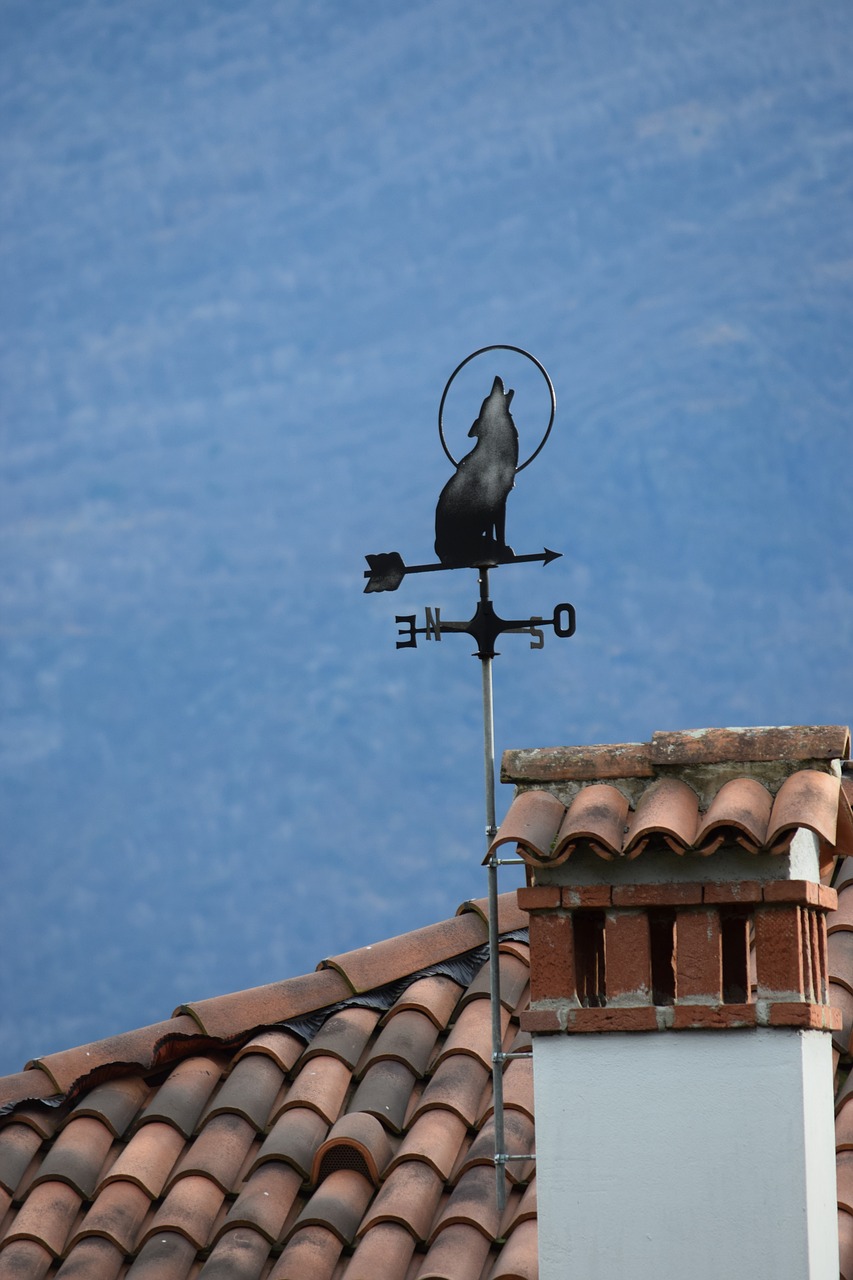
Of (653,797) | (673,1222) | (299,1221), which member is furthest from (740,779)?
(299,1221)

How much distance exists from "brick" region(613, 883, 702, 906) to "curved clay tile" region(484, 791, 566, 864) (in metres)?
0.17

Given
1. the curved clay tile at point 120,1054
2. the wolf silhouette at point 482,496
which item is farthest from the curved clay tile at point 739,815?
the curved clay tile at point 120,1054

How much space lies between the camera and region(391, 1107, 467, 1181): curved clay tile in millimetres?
4426

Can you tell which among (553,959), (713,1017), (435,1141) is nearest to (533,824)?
(553,959)

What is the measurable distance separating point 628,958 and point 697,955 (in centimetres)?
14

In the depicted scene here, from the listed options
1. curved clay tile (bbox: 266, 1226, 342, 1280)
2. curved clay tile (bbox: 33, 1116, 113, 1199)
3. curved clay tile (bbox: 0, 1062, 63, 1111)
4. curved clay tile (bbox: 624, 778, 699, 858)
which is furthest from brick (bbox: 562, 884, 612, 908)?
curved clay tile (bbox: 0, 1062, 63, 1111)

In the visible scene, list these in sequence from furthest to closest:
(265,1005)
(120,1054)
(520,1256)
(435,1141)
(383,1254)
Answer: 1. (265,1005)
2. (120,1054)
3. (435,1141)
4. (383,1254)
5. (520,1256)

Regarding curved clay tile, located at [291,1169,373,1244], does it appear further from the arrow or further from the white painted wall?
the arrow

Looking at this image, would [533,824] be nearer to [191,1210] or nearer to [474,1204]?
[474,1204]

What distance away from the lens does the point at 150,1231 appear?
4449 mm

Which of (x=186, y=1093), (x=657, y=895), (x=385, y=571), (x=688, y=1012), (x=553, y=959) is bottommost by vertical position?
(x=186, y=1093)

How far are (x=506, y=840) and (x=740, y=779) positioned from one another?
514 millimetres

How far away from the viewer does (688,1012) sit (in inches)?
135

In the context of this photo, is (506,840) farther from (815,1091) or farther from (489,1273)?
(489,1273)
